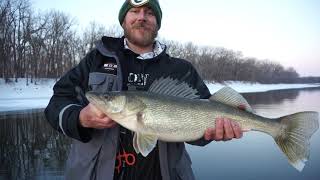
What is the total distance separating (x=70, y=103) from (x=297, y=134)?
6.74ft

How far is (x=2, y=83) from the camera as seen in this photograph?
1198 inches

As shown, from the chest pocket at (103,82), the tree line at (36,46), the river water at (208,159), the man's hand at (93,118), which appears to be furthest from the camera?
the tree line at (36,46)

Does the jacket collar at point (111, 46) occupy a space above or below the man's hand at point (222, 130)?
above

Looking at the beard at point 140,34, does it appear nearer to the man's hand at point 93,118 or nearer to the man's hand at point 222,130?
the man's hand at point 93,118

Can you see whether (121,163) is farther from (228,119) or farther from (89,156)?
(228,119)

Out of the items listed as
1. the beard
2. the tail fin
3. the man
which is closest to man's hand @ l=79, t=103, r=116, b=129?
the man

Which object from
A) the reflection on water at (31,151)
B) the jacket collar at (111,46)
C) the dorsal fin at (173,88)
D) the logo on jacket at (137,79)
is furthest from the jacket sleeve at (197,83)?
the reflection on water at (31,151)

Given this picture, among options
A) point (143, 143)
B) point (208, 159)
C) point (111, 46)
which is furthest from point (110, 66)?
point (208, 159)

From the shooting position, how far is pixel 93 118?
264 cm

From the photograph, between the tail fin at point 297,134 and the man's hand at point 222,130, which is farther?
the tail fin at point 297,134

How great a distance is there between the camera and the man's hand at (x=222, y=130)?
3.01m

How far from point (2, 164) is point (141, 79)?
5590mm

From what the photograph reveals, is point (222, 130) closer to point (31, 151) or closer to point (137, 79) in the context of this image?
point (137, 79)

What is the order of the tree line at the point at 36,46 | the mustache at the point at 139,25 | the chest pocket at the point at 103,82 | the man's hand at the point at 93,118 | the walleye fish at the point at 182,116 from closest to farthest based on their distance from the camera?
the man's hand at the point at 93,118
the walleye fish at the point at 182,116
the chest pocket at the point at 103,82
the mustache at the point at 139,25
the tree line at the point at 36,46
